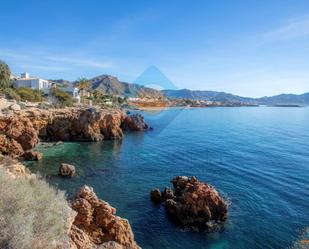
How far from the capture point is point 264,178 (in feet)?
92.4

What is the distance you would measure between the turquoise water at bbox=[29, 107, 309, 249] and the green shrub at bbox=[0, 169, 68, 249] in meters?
8.56

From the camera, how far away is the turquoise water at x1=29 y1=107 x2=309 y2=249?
17.0 m

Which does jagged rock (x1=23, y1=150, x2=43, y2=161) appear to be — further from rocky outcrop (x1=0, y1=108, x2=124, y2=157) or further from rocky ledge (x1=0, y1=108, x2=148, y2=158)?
rocky outcrop (x1=0, y1=108, x2=124, y2=157)

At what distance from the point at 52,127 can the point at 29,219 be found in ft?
141

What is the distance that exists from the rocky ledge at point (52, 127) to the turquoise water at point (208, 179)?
3.26 meters

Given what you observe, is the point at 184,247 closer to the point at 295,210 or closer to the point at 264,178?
the point at 295,210

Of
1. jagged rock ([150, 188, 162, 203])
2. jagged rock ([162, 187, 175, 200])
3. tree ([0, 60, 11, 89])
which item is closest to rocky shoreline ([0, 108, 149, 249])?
jagged rock ([150, 188, 162, 203])

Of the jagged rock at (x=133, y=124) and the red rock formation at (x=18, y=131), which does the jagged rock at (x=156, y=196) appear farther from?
the jagged rock at (x=133, y=124)

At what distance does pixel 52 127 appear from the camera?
4747 cm

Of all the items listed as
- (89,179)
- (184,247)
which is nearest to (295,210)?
(184,247)

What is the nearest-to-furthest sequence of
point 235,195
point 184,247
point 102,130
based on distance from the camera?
point 184,247 → point 235,195 → point 102,130

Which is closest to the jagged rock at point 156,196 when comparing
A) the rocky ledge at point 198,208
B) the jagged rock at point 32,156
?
the rocky ledge at point 198,208

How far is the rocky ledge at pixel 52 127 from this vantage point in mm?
35459

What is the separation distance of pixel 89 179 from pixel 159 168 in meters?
8.41
